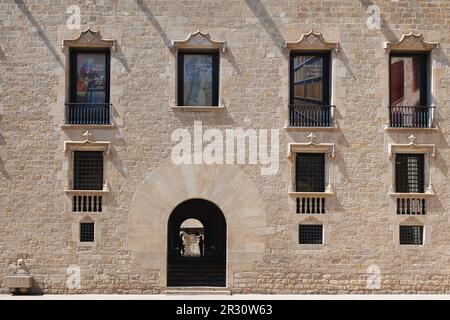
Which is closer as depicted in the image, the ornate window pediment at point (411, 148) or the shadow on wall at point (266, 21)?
the ornate window pediment at point (411, 148)

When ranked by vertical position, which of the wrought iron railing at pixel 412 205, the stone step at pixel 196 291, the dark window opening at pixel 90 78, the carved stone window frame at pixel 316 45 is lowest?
the stone step at pixel 196 291

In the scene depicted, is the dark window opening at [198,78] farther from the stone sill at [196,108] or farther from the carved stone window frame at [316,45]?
the carved stone window frame at [316,45]

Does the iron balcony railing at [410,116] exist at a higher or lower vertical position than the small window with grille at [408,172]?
higher

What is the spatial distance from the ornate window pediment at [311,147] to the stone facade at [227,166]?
144 millimetres

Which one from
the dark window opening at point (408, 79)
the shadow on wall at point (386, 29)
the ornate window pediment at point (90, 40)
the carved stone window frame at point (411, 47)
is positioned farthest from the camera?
the dark window opening at point (408, 79)

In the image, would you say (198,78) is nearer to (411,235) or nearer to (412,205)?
(412,205)

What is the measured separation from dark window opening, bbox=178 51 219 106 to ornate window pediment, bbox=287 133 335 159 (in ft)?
9.39

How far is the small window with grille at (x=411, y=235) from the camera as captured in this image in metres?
24.4

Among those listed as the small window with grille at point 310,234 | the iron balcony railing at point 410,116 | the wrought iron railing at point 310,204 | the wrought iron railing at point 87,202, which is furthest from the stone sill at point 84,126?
the iron balcony railing at point 410,116

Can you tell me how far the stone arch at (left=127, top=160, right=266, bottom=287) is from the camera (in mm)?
24125

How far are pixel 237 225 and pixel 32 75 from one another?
8124 millimetres

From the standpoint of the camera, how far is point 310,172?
24.6m

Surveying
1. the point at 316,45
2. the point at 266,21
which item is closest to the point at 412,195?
the point at 316,45

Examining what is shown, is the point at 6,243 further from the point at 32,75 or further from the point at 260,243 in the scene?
the point at 260,243
